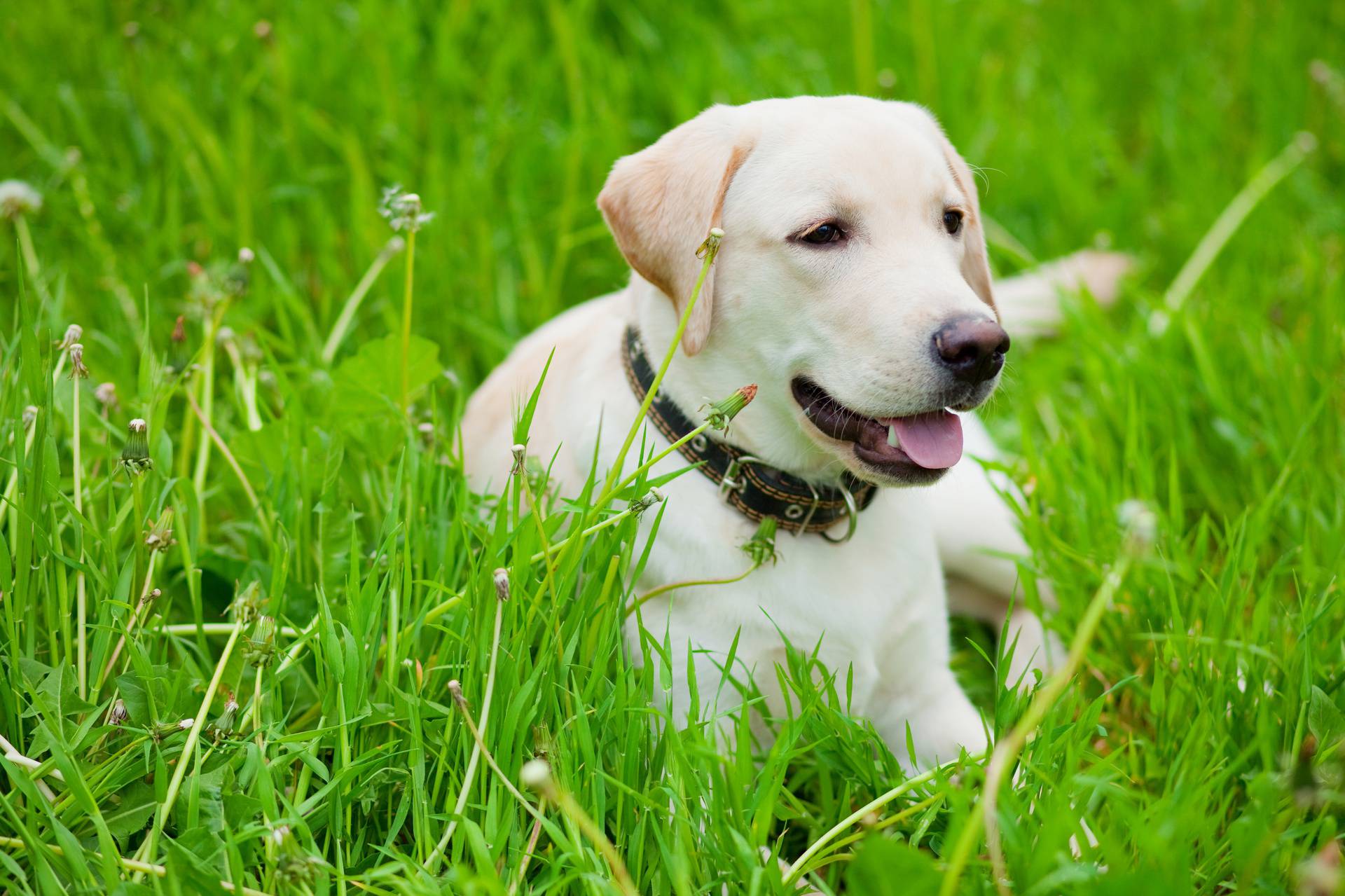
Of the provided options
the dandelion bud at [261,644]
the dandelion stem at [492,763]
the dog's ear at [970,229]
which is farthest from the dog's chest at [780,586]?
the dandelion bud at [261,644]

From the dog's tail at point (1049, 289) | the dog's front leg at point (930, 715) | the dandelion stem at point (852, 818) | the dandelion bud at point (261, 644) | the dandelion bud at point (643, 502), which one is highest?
the dandelion bud at point (643, 502)

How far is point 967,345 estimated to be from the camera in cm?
200

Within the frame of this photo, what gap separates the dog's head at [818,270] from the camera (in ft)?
6.82

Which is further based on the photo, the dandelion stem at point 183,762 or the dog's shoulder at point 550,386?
the dog's shoulder at point 550,386

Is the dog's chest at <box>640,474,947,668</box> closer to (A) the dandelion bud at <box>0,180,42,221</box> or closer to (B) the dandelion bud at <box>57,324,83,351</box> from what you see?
(B) the dandelion bud at <box>57,324,83,351</box>

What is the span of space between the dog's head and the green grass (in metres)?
0.32

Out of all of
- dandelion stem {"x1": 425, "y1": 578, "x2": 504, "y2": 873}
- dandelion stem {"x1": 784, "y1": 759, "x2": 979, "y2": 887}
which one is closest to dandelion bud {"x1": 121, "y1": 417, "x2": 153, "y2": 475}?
dandelion stem {"x1": 425, "y1": 578, "x2": 504, "y2": 873}

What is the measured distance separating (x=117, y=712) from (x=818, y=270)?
1495 millimetres

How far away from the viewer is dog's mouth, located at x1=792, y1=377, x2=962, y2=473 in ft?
7.13

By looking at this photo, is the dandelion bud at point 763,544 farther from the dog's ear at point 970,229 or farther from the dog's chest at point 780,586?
the dog's ear at point 970,229

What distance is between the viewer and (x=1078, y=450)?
3225 mm

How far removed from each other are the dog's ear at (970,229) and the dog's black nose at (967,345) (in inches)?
17.2

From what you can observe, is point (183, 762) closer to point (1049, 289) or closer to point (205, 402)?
point (205, 402)

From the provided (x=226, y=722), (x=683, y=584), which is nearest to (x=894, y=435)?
(x=683, y=584)
